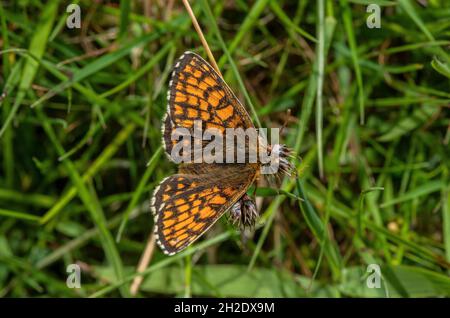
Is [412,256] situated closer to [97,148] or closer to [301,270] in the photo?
[301,270]

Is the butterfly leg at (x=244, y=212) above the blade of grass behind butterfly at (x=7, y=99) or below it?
below

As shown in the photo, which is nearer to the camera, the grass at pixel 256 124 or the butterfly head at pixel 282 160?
the butterfly head at pixel 282 160

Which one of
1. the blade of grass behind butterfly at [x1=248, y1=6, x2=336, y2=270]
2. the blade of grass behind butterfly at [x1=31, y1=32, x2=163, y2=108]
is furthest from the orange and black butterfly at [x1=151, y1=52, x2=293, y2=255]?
the blade of grass behind butterfly at [x1=31, y1=32, x2=163, y2=108]

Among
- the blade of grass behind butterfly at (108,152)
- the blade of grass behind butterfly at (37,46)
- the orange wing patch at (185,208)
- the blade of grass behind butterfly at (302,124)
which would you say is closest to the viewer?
the orange wing patch at (185,208)

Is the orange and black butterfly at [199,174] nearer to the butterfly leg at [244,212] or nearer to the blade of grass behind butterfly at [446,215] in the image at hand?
the butterfly leg at [244,212]

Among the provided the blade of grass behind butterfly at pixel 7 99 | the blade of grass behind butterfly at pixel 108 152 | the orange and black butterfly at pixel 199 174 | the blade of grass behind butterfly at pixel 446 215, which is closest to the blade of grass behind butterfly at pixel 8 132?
the blade of grass behind butterfly at pixel 7 99

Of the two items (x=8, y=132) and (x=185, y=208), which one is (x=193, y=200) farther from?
(x=8, y=132)

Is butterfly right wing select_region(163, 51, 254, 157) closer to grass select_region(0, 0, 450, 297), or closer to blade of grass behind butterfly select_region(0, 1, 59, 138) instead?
grass select_region(0, 0, 450, 297)
